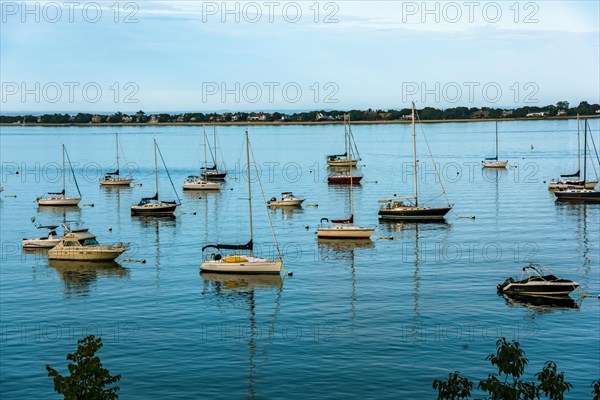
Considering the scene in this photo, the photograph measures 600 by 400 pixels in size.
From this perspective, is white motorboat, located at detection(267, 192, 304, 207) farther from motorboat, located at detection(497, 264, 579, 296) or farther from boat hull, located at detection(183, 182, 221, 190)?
motorboat, located at detection(497, 264, 579, 296)

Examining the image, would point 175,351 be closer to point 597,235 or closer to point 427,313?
point 427,313

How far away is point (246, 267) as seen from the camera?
72.2 meters

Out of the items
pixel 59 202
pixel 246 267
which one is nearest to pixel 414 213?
pixel 246 267

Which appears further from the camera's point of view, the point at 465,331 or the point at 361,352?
the point at 465,331

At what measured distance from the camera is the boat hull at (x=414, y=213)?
4240 inches

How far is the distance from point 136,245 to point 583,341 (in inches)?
2169

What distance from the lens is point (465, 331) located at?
5400 centimetres

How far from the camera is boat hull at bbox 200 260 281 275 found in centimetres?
7175

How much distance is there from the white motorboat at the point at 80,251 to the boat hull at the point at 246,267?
43.0 ft

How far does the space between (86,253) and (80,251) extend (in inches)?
29.3

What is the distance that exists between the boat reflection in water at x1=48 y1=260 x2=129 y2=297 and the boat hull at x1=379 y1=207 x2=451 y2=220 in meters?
41.2

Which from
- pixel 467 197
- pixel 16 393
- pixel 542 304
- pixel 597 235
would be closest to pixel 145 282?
pixel 16 393

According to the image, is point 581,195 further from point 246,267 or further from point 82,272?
point 82,272

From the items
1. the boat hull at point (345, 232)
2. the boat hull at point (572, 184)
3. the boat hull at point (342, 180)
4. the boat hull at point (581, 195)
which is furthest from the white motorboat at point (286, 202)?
the boat hull at point (572, 184)
